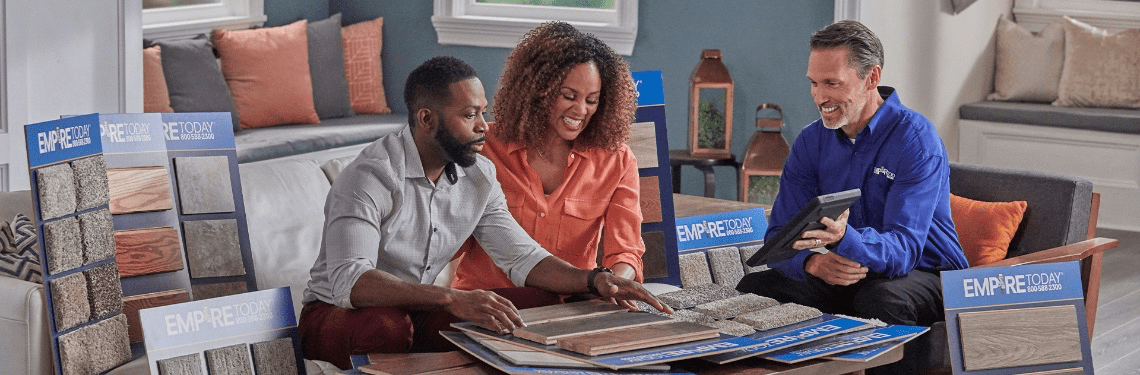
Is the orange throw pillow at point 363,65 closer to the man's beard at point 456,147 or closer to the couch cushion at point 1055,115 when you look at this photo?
the couch cushion at point 1055,115

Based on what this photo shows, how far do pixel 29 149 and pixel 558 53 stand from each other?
3.77 ft

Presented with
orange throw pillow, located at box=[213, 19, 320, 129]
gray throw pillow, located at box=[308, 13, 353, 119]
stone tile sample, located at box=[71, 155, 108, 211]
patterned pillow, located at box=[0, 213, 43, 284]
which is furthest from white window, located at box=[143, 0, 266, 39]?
stone tile sample, located at box=[71, 155, 108, 211]

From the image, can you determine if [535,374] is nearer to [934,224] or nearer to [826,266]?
[826,266]

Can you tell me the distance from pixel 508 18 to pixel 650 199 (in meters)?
2.91

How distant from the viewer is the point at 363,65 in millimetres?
6258

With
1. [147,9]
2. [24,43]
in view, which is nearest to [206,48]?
[147,9]

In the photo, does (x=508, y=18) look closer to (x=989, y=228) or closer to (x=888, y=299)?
(x=989, y=228)

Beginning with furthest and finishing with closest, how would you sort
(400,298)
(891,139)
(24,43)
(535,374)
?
(24,43), (891,139), (400,298), (535,374)

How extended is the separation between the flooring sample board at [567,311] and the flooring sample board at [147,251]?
99 cm

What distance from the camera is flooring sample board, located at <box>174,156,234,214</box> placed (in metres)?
2.97

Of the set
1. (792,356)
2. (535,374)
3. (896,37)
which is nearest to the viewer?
(535,374)

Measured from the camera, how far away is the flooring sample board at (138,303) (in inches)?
112

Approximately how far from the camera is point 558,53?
2.91 m

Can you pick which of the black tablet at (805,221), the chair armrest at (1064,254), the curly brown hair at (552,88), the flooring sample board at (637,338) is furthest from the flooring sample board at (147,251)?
the chair armrest at (1064,254)
